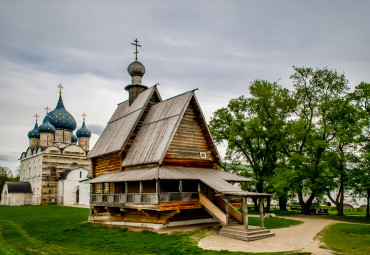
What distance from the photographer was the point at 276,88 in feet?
109

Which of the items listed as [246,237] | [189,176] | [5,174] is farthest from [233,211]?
[5,174]

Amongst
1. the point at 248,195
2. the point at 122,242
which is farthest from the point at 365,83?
the point at 122,242

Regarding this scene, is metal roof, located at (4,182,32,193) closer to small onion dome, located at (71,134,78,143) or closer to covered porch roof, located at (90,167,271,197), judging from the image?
small onion dome, located at (71,134,78,143)

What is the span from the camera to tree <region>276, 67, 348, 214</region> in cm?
2791

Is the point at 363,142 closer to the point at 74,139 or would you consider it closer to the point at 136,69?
the point at 136,69

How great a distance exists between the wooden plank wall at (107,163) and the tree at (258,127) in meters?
13.6

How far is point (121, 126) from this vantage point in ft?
81.8

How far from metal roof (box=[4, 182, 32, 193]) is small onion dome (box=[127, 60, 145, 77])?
41145mm

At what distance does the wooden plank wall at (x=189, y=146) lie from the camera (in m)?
20.1

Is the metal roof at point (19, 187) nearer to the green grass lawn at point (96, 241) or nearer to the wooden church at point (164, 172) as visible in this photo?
the wooden church at point (164, 172)

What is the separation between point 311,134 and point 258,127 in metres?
4.93

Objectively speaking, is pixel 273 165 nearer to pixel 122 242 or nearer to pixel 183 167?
pixel 183 167

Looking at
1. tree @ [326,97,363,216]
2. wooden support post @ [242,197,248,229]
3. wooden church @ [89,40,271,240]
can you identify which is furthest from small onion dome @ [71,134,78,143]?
wooden support post @ [242,197,248,229]

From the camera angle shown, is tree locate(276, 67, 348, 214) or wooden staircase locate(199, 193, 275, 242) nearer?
wooden staircase locate(199, 193, 275, 242)
